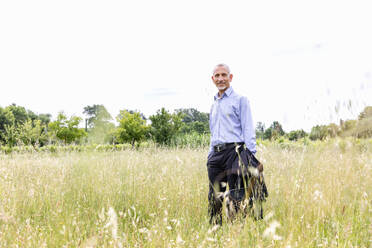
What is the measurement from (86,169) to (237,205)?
310 centimetres

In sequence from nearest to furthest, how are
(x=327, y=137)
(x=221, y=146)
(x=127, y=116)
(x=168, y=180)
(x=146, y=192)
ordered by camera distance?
(x=327, y=137)
(x=221, y=146)
(x=146, y=192)
(x=168, y=180)
(x=127, y=116)

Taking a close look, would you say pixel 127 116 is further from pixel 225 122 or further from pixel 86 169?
pixel 225 122

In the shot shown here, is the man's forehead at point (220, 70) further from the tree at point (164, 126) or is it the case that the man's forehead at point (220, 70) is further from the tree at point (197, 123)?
the tree at point (164, 126)

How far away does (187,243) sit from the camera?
89.3 inches

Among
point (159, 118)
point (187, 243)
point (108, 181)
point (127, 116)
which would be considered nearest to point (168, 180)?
point (108, 181)

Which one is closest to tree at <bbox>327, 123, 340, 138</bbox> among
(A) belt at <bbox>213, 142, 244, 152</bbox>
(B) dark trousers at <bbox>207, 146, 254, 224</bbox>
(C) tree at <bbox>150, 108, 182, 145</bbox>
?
(B) dark trousers at <bbox>207, 146, 254, 224</bbox>

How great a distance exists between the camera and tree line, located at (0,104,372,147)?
7.29 ft

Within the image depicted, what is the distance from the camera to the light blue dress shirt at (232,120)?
303 centimetres

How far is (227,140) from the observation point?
312 centimetres

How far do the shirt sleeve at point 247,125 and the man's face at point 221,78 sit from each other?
280 millimetres

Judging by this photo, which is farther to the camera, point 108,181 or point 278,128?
point 108,181

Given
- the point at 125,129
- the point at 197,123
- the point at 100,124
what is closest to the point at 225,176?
the point at 100,124

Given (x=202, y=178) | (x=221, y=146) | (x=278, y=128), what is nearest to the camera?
(x=278, y=128)

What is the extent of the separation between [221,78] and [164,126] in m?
14.9
